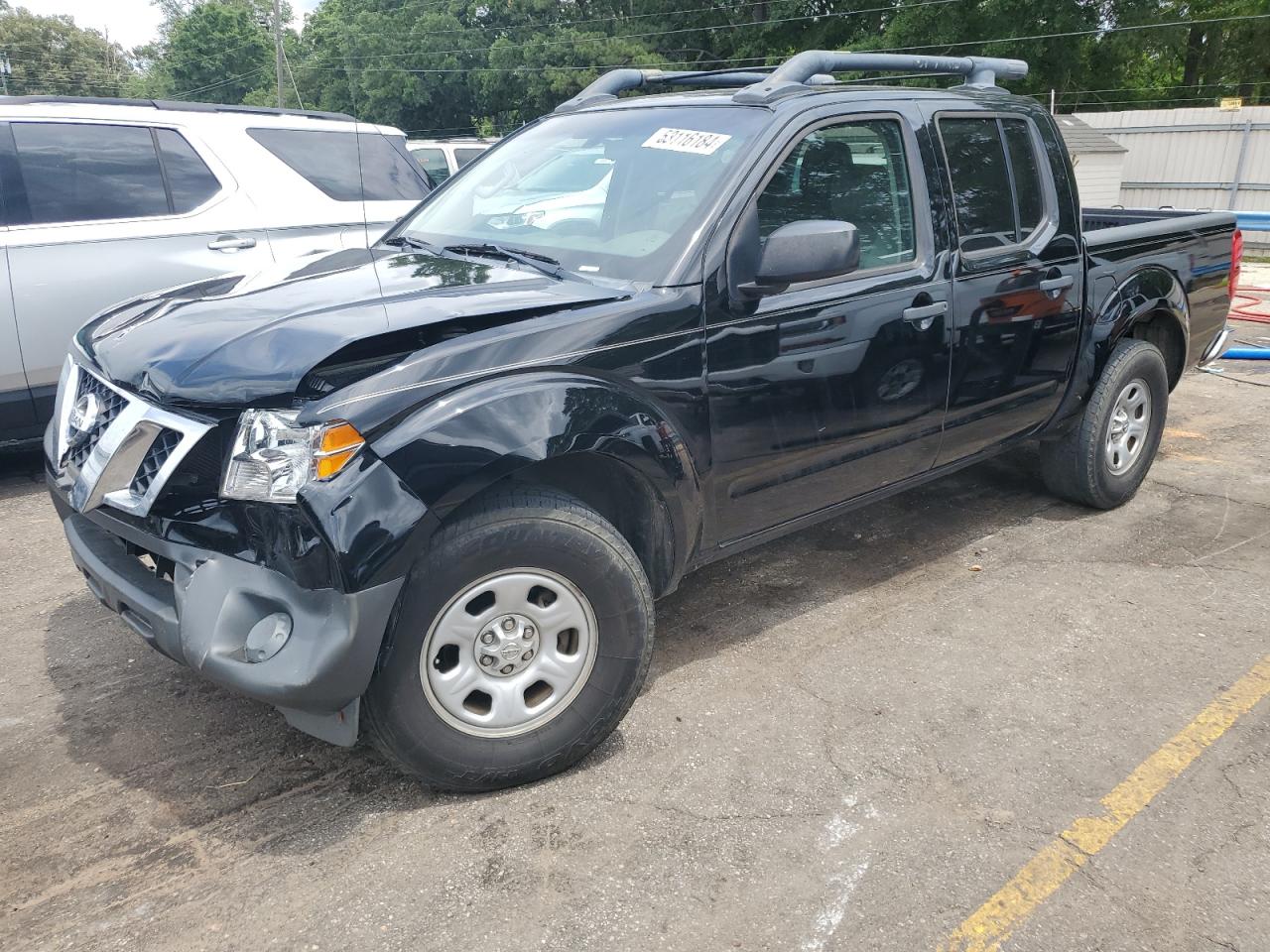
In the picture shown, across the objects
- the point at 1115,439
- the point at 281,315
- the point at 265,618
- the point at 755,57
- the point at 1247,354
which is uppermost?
the point at 755,57

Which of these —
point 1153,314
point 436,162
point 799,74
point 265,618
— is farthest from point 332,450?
point 436,162

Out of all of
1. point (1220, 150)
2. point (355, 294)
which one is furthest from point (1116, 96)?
point (355, 294)

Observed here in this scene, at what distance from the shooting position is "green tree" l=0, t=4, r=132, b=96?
271ft

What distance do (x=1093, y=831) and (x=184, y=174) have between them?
5370 millimetres

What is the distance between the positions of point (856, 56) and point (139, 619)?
296cm

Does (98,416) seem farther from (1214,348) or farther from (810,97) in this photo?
(1214,348)

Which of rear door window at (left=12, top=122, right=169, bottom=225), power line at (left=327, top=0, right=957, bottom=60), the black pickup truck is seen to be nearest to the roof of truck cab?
the black pickup truck

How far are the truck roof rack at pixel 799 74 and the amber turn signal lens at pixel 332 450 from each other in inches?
75.1

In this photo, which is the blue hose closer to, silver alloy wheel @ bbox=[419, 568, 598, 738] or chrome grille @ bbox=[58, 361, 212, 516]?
silver alloy wheel @ bbox=[419, 568, 598, 738]

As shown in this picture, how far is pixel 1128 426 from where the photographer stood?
4.96 meters

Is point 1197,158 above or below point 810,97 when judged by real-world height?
below

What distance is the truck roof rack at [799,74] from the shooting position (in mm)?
3566

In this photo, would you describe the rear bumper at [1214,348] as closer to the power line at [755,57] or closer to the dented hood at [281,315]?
the dented hood at [281,315]

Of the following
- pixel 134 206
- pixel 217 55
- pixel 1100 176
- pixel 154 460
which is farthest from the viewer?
pixel 217 55
